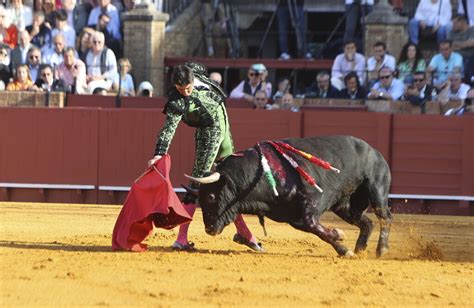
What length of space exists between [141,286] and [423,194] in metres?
7.43

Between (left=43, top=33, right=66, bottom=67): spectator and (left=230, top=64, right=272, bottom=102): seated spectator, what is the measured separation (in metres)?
2.39

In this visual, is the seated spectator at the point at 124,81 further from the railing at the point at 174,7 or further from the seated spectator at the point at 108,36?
the railing at the point at 174,7

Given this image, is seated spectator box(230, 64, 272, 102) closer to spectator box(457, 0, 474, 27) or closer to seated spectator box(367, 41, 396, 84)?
seated spectator box(367, 41, 396, 84)

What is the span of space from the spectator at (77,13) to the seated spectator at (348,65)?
368 centimetres

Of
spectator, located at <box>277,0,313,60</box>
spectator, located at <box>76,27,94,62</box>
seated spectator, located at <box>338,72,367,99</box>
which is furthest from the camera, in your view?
spectator, located at <box>277,0,313,60</box>

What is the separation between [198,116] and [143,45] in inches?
333

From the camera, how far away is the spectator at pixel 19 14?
1641cm

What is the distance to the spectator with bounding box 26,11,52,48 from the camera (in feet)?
52.6

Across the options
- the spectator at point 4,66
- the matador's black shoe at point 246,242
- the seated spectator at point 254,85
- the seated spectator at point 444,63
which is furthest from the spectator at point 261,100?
the matador's black shoe at point 246,242

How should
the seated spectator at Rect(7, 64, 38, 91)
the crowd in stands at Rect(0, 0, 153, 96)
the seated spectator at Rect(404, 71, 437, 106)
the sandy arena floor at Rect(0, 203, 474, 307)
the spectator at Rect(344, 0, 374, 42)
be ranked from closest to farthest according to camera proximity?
the sandy arena floor at Rect(0, 203, 474, 307) < the seated spectator at Rect(404, 71, 437, 106) < the seated spectator at Rect(7, 64, 38, 91) < the crowd in stands at Rect(0, 0, 153, 96) < the spectator at Rect(344, 0, 374, 42)

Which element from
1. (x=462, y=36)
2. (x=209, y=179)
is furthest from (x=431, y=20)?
(x=209, y=179)

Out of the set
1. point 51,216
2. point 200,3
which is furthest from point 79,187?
point 200,3

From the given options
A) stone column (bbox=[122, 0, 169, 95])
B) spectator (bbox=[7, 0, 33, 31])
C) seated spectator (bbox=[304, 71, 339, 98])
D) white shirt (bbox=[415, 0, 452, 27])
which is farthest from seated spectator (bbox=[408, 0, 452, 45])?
spectator (bbox=[7, 0, 33, 31])

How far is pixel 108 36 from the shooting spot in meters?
16.8
